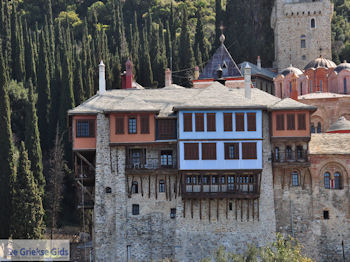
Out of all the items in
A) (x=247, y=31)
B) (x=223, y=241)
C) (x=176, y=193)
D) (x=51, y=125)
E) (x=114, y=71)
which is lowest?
(x=223, y=241)

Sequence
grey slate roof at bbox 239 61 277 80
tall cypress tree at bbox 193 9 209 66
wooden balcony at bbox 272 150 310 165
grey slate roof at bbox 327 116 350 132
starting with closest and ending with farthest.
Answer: wooden balcony at bbox 272 150 310 165 < grey slate roof at bbox 327 116 350 132 < grey slate roof at bbox 239 61 277 80 < tall cypress tree at bbox 193 9 209 66

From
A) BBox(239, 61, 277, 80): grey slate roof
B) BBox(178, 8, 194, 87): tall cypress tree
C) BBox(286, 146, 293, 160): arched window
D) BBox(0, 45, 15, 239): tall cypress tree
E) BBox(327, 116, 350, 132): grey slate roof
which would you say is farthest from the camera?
BBox(178, 8, 194, 87): tall cypress tree

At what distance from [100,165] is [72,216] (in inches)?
571

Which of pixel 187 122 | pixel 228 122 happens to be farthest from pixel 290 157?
pixel 187 122

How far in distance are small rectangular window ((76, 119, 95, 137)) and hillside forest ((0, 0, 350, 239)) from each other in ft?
22.1

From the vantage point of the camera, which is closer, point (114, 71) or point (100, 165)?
point (100, 165)

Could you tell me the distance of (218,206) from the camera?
44625 millimetres

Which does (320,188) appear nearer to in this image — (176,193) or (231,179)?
(231,179)

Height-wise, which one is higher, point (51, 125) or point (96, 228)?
point (51, 125)

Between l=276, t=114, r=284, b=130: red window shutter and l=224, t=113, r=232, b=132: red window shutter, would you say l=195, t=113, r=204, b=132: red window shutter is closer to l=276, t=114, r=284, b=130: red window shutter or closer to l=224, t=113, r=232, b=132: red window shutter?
l=224, t=113, r=232, b=132: red window shutter

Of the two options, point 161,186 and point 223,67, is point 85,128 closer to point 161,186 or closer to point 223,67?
point 161,186

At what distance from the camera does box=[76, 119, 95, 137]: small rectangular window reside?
146 ft

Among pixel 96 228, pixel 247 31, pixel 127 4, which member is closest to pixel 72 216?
pixel 96 228

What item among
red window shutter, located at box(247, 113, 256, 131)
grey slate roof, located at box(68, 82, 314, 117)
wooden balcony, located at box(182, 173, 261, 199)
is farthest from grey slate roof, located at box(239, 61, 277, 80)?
wooden balcony, located at box(182, 173, 261, 199)
